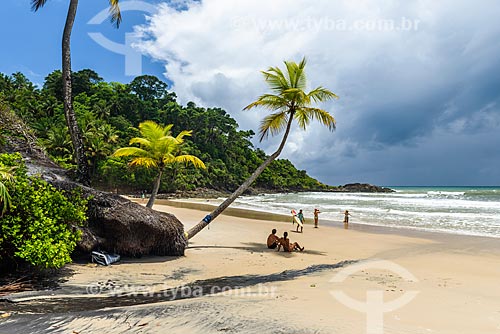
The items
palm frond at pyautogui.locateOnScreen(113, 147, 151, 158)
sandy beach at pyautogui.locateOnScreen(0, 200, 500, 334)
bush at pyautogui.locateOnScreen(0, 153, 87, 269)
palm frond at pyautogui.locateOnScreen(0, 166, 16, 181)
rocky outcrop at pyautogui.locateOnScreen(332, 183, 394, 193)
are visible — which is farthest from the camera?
rocky outcrop at pyautogui.locateOnScreen(332, 183, 394, 193)

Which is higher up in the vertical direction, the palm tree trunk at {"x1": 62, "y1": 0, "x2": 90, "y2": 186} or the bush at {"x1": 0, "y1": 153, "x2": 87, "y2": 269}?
the palm tree trunk at {"x1": 62, "y1": 0, "x2": 90, "y2": 186}

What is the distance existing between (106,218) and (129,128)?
28753mm

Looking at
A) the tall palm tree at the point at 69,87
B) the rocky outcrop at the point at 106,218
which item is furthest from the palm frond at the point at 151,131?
the rocky outcrop at the point at 106,218

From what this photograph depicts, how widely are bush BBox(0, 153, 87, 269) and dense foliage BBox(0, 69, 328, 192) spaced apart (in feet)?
99.7

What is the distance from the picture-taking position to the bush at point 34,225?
6176 millimetres

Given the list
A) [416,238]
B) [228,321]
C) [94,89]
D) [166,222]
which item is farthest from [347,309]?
[94,89]

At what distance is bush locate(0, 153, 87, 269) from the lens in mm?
6176

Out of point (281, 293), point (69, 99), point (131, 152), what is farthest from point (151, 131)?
point (281, 293)

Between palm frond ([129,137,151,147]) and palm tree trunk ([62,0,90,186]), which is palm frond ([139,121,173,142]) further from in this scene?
palm tree trunk ([62,0,90,186])

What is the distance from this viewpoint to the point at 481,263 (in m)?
10.6

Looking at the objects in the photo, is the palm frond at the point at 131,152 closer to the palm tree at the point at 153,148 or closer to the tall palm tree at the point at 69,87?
the palm tree at the point at 153,148

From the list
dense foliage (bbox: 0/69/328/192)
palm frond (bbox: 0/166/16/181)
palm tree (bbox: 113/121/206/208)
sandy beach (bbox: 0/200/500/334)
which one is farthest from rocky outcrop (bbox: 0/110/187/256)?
dense foliage (bbox: 0/69/328/192)

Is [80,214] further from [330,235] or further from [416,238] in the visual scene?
[416,238]

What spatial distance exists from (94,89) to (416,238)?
6588 cm
